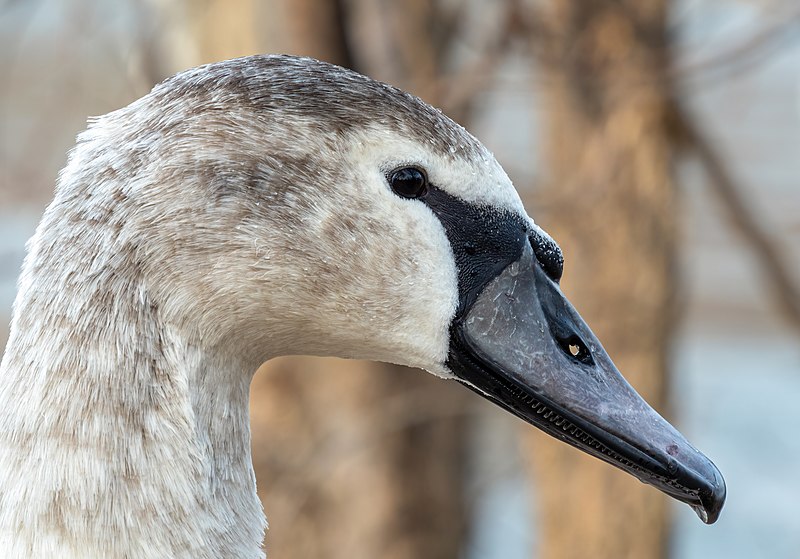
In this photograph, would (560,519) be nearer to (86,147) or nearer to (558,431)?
(558,431)

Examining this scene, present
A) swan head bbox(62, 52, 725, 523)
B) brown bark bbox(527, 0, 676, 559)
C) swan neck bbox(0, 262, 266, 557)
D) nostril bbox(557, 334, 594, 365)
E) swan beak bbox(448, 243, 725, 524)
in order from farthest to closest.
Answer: brown bark bbox(527, 0, 676, 559)
nostril bbox(557, 334, 594, 365)
swan beak bbox(448, 243, 725, 524)
swan head bbox(62, 52, 725, 523)
swan neck bbox(0, 262, 266, 557)

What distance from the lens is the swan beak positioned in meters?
2.19

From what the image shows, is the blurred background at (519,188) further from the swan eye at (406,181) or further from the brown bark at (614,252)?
the swan eye at (406,181)

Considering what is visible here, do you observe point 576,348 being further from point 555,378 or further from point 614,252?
point 614,252

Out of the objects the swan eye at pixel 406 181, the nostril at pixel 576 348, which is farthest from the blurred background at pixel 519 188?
the swan eye at pixel 406 181

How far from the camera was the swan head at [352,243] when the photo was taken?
208 centimetres

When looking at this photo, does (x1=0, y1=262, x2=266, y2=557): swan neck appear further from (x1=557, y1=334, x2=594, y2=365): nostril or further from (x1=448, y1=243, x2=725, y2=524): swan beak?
(x1=557, y1=334, x2=594, y2=365): nostril

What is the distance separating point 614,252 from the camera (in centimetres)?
535

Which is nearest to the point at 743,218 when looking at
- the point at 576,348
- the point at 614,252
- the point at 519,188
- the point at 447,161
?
the point at 614,252

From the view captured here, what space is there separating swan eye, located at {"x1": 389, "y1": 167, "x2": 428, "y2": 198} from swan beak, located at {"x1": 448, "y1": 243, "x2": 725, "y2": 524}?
9.5 inches

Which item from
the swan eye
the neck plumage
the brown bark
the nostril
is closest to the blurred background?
the brown bark

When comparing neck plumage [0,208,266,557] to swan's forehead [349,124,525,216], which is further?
swan's forehead [349,124,525,216]

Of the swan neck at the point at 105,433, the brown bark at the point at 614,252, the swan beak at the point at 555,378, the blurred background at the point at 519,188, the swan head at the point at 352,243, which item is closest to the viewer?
the swan neck at the point at 105,433

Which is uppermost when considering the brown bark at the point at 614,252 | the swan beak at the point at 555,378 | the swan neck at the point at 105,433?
the brown bark at the point at 614,252
